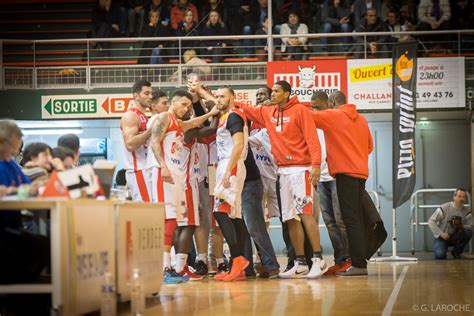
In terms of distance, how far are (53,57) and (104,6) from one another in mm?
1612

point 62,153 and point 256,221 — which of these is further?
point 256,221

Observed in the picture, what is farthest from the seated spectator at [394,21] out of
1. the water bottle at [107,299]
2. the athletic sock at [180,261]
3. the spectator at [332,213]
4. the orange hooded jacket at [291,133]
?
the water bottle at [107,299]

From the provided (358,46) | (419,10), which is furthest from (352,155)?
(419,10)

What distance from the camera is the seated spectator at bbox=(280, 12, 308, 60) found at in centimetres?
1811

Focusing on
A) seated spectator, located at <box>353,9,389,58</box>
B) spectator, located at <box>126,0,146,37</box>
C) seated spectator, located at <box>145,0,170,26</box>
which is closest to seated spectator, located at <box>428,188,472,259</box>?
seated spectator, located at <box>353,9,389,58</box>

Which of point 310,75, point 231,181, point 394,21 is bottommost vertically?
point 231,181

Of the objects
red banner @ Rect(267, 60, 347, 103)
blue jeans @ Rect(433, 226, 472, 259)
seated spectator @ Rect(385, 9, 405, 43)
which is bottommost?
blue jeans @ Rect(433, 226, 472, 259)

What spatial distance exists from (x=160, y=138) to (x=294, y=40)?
378 inches

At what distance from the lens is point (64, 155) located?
819cm

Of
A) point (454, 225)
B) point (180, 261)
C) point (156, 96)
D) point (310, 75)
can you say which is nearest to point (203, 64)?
point (310, 75)

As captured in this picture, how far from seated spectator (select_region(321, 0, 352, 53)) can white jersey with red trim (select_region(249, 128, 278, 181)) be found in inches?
344

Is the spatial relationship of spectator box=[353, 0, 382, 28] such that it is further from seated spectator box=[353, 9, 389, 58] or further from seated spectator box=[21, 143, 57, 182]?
seated spectator box=[21, 143, 57, 182]

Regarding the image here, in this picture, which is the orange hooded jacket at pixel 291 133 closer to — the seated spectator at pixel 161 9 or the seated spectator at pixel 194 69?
the seated spectator at pixel 194 69

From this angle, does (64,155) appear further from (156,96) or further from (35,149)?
(156,96)
